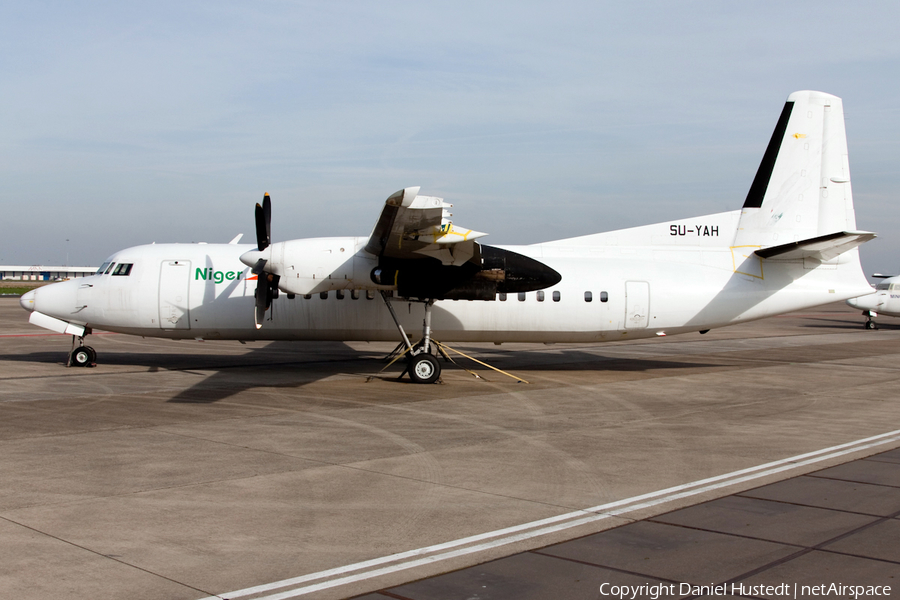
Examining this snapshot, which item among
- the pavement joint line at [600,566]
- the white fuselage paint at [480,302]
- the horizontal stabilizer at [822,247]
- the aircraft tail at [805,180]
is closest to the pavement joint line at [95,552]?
the pavement joint line at [600,566]

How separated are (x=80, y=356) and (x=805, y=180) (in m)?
19.9

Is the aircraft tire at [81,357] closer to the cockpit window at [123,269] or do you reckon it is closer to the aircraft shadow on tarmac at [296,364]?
the aircraft shadow on tarmac at [296,364]

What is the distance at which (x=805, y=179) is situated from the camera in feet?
64.8

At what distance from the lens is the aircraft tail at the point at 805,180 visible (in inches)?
773

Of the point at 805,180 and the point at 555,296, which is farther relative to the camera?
the point at 805,180

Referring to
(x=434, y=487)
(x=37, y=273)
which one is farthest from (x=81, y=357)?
(x=37, y=273)

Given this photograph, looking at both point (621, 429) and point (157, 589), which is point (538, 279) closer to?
point (621, 429)

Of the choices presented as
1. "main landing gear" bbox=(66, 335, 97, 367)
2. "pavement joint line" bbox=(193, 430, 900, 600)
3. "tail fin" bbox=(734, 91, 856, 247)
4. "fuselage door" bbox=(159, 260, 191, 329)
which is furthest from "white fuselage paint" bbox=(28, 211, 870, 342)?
"pavement joint line" bbox=(193, 430, 900, 600)

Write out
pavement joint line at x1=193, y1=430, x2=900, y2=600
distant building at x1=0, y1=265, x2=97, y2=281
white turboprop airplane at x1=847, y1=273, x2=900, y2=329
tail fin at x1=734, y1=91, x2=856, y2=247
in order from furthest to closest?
distant building at x1=0, y1=265, x2=97, y2=281
white turboprop airplane at x1=847, y1=273, x2=900, y2=329
tail fin at x1=734, y1=91, x2=856, y2=247
pavement joint line at x1=193, y1=430, x2=900, y2=600

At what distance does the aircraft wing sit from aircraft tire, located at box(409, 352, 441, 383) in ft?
8.30

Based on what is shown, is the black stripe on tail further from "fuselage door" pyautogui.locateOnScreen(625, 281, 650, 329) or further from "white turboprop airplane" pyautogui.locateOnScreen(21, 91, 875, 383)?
"fuselage door" pyautogui.locateOnScreen(625, 281, 650, 329)

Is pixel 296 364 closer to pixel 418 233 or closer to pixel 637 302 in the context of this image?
pixel 418 233

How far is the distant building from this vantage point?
180 metres

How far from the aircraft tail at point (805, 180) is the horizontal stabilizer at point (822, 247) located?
86cm
